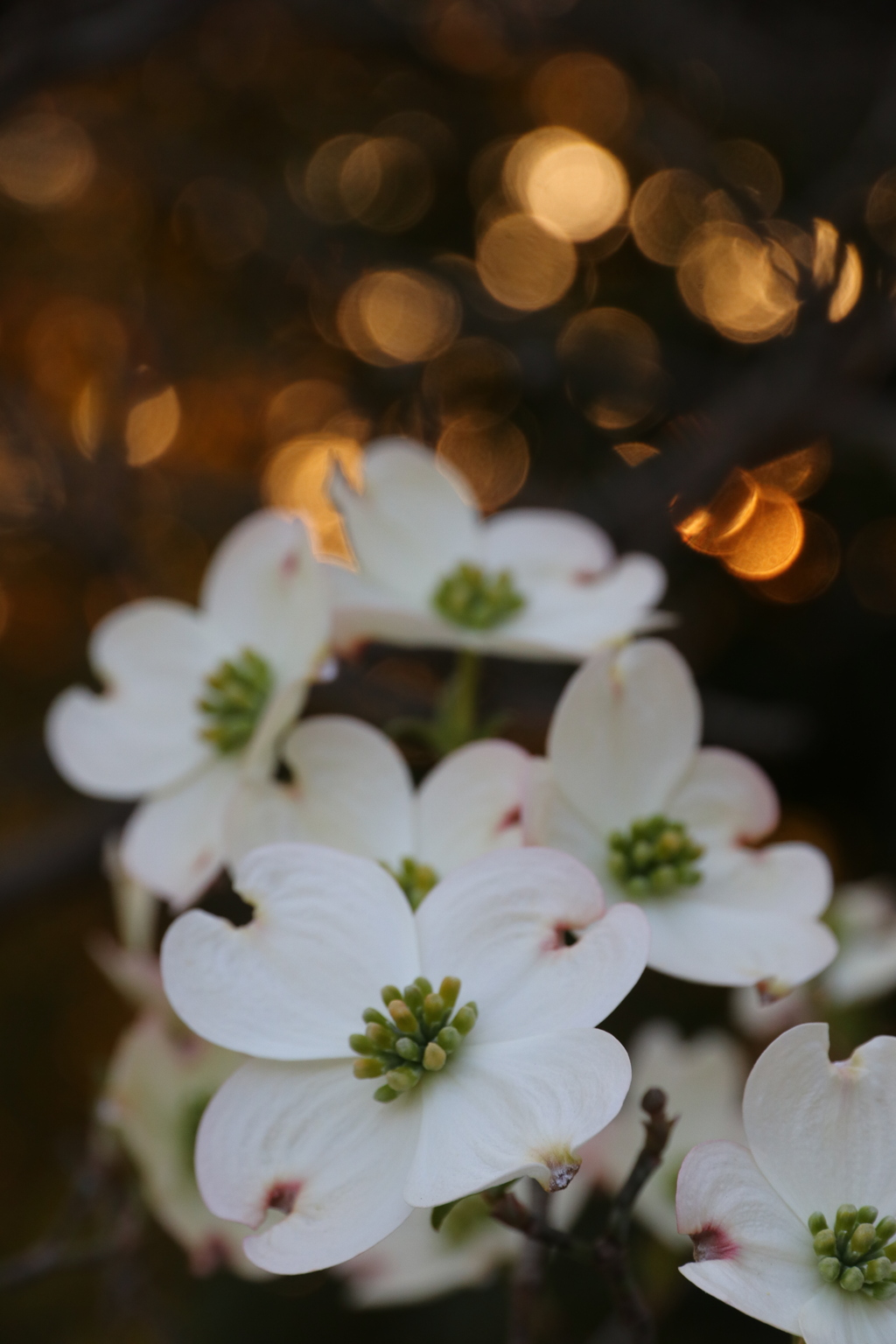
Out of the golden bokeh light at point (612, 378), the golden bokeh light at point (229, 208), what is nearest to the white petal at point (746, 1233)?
the golden bokeh light at point (612, 378)

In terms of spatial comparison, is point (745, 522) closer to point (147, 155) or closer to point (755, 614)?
point (755, 614)

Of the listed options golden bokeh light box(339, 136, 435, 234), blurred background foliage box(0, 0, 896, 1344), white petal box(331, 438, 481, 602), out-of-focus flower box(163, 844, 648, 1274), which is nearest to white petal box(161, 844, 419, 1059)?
out-of-focus flower box(163, 844, 648, 1274)

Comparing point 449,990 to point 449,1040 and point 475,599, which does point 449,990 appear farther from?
point 475,599

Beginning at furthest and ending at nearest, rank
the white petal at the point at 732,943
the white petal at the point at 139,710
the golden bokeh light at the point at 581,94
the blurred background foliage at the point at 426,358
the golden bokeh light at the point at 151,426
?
the golden bokeh light at the point at 581,94, the golden bokeh light at the point at 151,426, the blurred background foliage at the point at 426,358, the white petal at the point at 139,710, the white petal at the point at 732,943

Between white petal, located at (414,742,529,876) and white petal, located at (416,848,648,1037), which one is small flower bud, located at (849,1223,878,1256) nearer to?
white petal, located at (416,848,648,1037)

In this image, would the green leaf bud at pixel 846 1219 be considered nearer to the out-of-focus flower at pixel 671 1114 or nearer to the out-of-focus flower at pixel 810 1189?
the out-of-focus flower at pixel 810 1189

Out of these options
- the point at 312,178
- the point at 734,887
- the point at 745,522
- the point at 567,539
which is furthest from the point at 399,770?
the point at 312,178

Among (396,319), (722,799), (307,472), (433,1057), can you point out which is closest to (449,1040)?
(433,1057)

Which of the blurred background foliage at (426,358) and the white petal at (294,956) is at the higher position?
the white petal at (294,956)
